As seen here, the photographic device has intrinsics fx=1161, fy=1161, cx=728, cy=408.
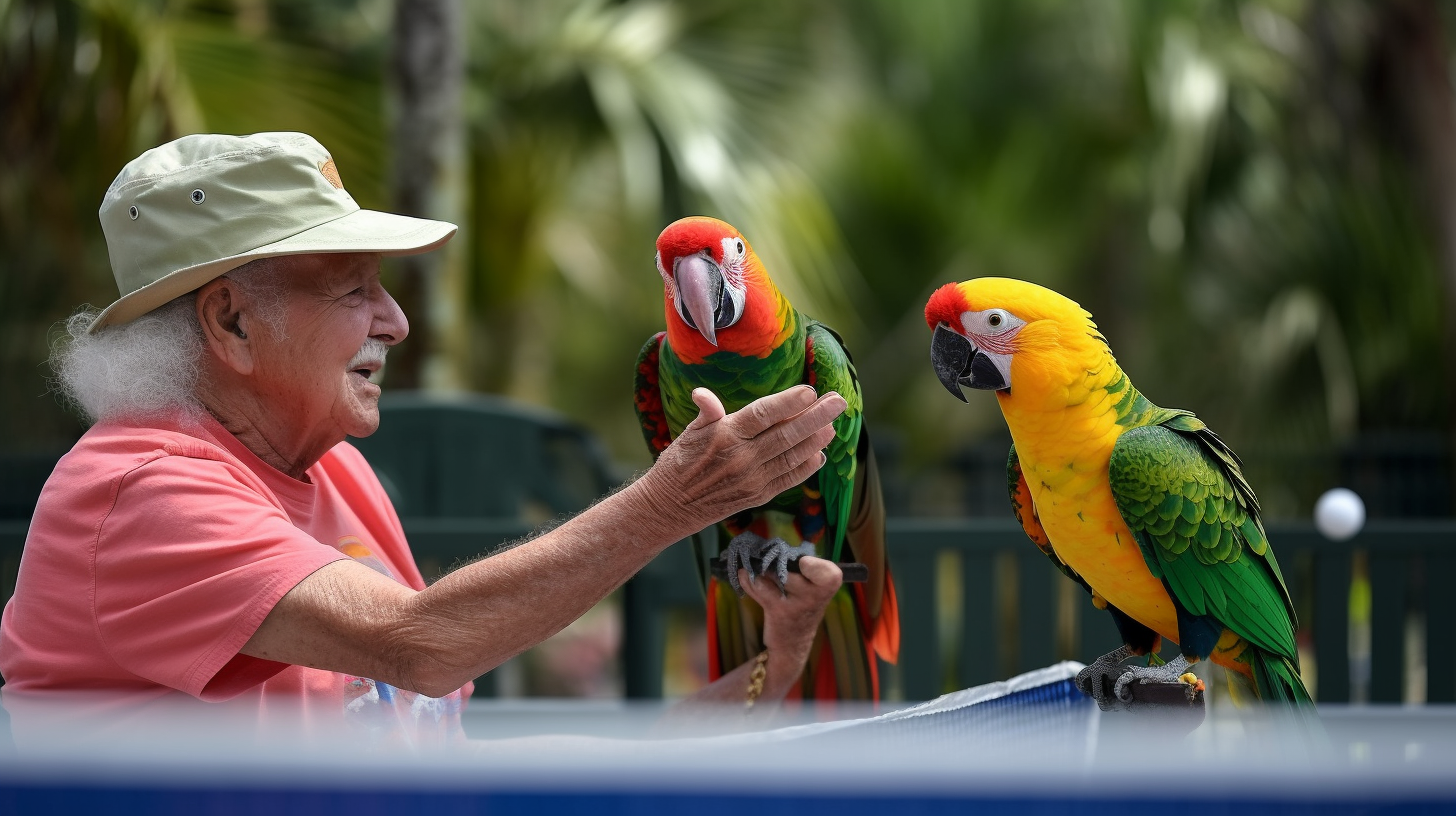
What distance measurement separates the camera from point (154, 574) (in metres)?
1.19

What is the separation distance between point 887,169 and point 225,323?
299 inches

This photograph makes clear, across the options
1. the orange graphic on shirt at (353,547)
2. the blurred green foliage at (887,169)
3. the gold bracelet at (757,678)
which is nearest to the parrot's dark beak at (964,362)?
the gold bracelet at (757,678)

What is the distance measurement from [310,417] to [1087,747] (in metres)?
1.04

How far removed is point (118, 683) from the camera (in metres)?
1.25

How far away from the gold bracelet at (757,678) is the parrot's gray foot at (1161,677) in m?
0.53

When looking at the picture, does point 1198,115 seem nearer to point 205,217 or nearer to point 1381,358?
point 1381,358

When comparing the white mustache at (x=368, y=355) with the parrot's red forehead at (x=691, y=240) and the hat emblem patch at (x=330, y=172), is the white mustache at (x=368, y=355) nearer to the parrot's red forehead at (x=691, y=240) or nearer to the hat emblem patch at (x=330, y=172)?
the hat emblem patch at (x=330, y=172)

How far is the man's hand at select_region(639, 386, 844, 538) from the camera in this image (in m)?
1.19

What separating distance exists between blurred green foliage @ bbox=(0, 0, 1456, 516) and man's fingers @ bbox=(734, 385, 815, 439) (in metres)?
2.86

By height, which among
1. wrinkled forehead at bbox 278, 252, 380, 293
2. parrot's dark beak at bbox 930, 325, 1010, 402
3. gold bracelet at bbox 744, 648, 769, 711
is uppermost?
wrinkled forehead at bbox 278, 252, 380, 293

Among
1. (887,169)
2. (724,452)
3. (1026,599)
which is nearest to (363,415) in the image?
(724,452)

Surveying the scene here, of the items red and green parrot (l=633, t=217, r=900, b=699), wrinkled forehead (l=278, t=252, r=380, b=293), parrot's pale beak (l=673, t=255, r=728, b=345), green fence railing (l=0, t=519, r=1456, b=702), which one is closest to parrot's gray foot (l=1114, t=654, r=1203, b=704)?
red and green parrot (l=633, t=217, r=900, b=699)

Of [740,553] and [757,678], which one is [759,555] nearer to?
[740,553]

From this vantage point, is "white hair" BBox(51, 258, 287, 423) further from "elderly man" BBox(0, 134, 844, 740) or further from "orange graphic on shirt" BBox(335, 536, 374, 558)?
"orange graphic on shirt" BBox(335, 536, 374, 558)
